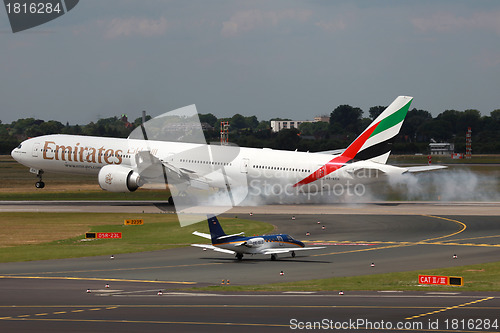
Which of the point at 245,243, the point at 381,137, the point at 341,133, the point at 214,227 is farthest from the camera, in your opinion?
the point at 341,133

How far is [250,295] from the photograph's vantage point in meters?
32.2

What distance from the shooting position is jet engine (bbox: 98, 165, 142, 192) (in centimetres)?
7288

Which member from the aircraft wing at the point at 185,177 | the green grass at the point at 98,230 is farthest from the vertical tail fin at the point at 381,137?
the aircraft wing at the point at 185,177

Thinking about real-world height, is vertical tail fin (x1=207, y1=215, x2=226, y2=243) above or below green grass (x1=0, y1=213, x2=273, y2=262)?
above

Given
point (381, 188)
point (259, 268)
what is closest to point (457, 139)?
point (381, 188)

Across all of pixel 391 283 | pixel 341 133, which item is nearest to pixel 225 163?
pixel 391 283

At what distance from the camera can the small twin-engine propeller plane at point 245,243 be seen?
4188cm

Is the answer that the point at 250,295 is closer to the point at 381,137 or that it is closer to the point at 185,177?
the point at 381,137

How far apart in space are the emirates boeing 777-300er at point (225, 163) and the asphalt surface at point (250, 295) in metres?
13.3

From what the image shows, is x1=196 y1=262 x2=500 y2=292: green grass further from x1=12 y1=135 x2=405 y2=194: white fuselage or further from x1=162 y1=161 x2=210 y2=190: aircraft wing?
x1=162 y1=161 x2=210 y2=190: aircraft wing

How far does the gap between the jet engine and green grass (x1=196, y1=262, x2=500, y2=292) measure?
39.3 meters

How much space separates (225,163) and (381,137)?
15282mm

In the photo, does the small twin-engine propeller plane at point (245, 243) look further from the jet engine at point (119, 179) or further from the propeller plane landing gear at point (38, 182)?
the propeller plane landing gear at point (38, 182)

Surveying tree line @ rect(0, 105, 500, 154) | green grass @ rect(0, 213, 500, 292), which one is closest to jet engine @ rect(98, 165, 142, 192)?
green grass @ rect(0, 213, 500, 292)
